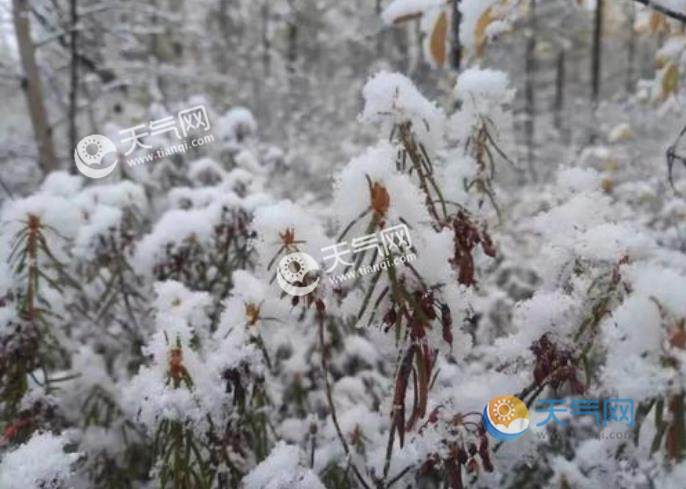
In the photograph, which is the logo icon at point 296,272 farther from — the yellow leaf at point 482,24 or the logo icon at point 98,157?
the logo icon at point 98,157

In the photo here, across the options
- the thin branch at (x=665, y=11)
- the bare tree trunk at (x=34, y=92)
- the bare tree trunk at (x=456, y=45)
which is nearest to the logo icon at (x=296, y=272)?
the thin branch at (x=665, y=11)

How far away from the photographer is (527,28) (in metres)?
14.7

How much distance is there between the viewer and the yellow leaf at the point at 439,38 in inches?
69.1

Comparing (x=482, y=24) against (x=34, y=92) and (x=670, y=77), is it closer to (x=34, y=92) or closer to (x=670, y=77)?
(x=670, y=77)

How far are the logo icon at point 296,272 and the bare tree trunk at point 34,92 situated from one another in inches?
144

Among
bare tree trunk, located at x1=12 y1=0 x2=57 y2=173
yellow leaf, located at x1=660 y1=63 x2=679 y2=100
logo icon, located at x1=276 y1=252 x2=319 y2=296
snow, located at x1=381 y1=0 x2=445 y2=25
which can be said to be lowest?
logo icon, located at x1=276 y1=252 x2=319 y2=296

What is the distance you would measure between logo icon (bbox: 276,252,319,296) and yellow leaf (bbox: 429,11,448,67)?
86cm

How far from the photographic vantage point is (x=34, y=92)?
4.26m

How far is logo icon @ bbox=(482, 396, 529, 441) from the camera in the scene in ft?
4.66

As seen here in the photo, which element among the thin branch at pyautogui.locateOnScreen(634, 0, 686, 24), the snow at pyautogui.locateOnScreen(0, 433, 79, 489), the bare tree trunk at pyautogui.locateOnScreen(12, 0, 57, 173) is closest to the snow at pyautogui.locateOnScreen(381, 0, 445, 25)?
the thin branch at pyautogui.locateOnScreen(634, 0, 686, 24)

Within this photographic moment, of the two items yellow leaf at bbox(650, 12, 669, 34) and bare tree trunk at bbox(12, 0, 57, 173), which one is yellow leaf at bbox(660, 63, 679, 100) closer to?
yellow leaf at bbox(650, 12, 669, 34)

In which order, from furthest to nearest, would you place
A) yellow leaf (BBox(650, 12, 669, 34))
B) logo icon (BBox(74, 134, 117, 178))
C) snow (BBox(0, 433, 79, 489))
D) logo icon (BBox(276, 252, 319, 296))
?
logo icon (BBox(74, 134, 117, 178))
yellow leaf (BBox(650, 12, 669, 34))
logo icon (BBox(276, 252, 319, 296))
snow (BBox(0, 433, 79, 489))

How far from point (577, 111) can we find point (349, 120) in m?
9.63

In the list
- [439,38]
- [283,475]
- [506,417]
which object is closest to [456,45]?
[439,38]
